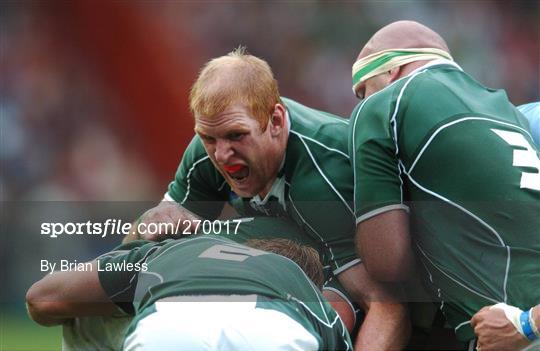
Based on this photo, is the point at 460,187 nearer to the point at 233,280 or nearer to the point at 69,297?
the point at 233,280

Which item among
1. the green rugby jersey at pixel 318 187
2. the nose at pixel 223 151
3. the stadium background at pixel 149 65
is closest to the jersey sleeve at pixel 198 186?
the green rugby jersey at pixel 318 187

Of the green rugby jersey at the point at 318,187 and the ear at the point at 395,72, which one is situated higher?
the ear at the point at 395,72

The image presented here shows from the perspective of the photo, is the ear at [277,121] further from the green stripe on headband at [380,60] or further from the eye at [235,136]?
the green stripe on headband at [380,60]

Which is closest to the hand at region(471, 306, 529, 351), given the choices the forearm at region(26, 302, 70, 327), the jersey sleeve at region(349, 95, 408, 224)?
the jersey sleeve at region(349, 95, 408, 224)

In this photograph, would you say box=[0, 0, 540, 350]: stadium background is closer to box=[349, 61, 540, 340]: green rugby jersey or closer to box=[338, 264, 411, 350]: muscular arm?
box=[338, 264, 411, 350]: muscular arm

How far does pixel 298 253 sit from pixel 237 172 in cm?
42

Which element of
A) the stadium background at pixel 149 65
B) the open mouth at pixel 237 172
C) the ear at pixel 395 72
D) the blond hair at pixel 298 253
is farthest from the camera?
the stadium background at pixel 149 65

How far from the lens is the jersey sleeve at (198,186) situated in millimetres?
3271

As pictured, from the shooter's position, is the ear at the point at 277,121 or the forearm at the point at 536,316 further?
the ear at the point at 277,121

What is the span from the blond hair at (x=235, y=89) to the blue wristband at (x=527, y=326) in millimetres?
1055

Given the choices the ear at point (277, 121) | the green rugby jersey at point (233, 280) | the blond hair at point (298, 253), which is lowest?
the blond hair at point (298, 253)

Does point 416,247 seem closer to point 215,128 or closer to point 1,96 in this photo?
point 215,128

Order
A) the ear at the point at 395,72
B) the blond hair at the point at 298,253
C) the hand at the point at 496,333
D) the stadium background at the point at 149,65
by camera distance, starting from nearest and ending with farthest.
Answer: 1. the hand at the point at 496,333
2. the blond hair at the point at 298,253
3. the ear at the point at 395,72
4. the stadium background at the point at 149,65

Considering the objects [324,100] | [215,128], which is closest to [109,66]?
[324,100]
